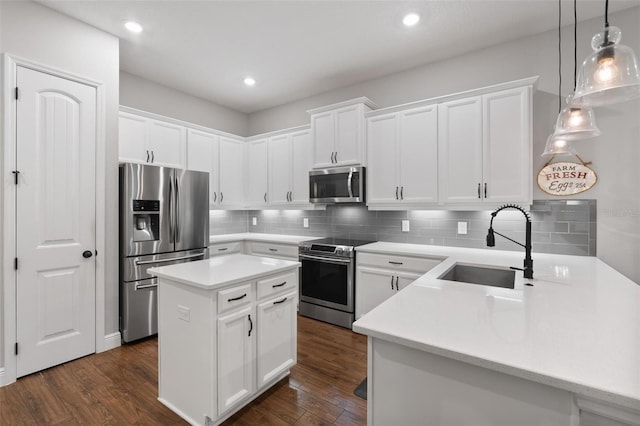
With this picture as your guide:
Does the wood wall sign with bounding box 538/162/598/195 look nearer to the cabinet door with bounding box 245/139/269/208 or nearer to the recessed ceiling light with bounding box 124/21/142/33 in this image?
the cabinet door with bounding box 245/139/269/208

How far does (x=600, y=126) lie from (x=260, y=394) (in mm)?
3627

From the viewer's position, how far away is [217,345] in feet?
5.70

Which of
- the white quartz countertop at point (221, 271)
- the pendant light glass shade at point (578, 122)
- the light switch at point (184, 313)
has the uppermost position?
the pendant light glass shade at point (578, 122)

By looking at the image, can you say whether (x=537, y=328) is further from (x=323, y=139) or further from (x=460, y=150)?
(x=323, y=139)

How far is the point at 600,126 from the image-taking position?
2.63 meters

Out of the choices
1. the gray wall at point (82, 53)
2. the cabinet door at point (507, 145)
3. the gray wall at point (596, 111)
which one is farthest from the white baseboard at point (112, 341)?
the gray wall at point (596, 111)

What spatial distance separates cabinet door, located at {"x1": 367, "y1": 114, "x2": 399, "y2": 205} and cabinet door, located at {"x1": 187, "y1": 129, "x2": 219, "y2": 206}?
2.30 meters

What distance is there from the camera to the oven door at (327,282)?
3.35 metres

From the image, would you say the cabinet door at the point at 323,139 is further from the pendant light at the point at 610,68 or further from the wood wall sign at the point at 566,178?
the pendant light at the point at 610,68

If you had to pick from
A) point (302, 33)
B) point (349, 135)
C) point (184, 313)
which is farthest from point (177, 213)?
point (302, 33)

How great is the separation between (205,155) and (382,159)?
99.1 inches

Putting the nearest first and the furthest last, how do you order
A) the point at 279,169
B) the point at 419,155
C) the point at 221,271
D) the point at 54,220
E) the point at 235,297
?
1. the point at 235,297
2. the point at 221,271
3. the point at 54,220
4. the point at 419,155
5. the point at 279,169

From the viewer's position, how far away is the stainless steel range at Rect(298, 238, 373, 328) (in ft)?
11.0

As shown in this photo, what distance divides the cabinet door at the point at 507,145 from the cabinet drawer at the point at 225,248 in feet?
10.7
